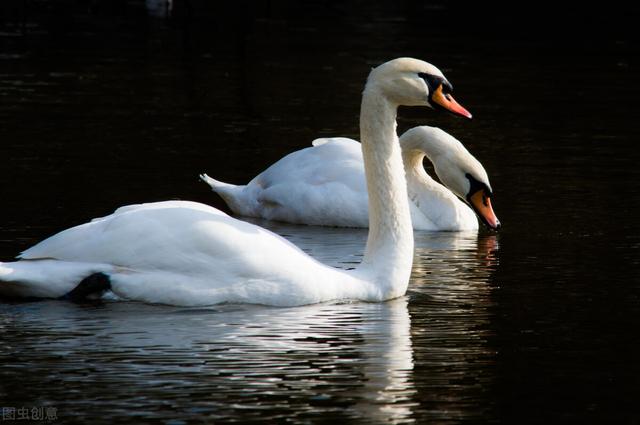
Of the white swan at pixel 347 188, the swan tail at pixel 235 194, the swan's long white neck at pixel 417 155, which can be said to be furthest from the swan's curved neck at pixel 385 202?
the swan tail at pixel 235 194

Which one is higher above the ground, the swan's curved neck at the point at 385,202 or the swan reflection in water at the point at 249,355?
the swan's curved neck at the point at 385,202

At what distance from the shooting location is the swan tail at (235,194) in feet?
42.3

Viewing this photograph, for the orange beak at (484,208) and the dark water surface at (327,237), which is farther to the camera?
the orange beak at (484,208)

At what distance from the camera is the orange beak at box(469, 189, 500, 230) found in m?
12.1

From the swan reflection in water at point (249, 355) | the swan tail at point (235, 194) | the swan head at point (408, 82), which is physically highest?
the swan head at point (408, 82)

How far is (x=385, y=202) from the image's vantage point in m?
9.27

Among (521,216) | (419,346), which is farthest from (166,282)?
(521,216)

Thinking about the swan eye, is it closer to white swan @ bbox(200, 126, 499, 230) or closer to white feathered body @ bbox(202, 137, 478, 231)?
white swan @ bbox(200, 126, 499, 230)

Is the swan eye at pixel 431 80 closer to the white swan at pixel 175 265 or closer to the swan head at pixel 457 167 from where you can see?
the white swan at pixel 175 265

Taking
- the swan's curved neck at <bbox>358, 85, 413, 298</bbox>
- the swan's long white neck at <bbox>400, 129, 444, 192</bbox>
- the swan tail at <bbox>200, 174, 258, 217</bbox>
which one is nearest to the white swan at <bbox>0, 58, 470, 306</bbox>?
the swan's curved neck at <bbox>358, 85, 413, 298</bbox>

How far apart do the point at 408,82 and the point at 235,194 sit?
3995 millimetres

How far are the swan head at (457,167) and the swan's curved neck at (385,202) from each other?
117 inches

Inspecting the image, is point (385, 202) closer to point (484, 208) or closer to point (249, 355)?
point (249, 355)

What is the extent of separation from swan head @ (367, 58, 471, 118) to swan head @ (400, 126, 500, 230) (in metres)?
3.01
